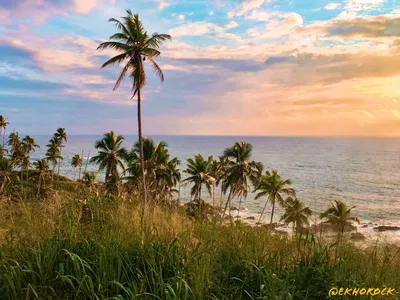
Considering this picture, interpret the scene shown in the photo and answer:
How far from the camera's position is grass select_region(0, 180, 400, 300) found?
2.98 metres

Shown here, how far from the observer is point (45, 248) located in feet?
11.4

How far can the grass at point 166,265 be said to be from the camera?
2980 millimetres

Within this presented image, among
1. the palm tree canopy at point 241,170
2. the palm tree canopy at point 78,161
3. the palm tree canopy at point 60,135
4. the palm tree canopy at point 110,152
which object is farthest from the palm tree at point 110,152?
the palm tree canopy at point 60,135

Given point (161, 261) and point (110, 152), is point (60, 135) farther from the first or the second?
point (161, 261)

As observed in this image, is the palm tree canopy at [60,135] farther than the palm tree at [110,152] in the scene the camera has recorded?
Yes

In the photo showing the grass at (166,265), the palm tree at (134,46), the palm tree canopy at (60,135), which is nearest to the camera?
the grass at (166,265)

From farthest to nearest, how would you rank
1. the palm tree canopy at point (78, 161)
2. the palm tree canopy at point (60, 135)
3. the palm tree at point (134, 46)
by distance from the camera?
the palm tree canopy at point (60, 135) < the palm tree at point (134, 46) < the palm tree canopy at point (78, 161)

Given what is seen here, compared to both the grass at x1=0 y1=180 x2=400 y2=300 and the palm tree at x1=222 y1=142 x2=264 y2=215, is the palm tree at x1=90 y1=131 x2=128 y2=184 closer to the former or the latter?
the palm tree at x1=222 y1=142 x2=264 y2=215

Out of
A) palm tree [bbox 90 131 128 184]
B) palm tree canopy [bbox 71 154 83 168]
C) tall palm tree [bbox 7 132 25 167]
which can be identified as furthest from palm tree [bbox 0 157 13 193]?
palm tree [bbox 90 131 128 184]

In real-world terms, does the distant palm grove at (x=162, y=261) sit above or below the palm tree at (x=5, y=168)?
above

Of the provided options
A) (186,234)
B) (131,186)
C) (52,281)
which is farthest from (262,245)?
(131,186)

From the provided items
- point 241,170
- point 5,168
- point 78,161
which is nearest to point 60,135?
point 5,168

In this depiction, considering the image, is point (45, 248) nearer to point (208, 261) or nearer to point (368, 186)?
point (208, 261)

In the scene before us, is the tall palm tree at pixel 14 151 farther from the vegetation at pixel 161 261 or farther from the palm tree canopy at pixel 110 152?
the vegetation at pixel 161 261
